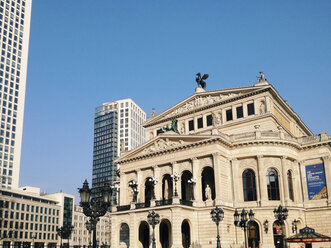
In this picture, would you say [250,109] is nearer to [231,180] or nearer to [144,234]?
[231,180]

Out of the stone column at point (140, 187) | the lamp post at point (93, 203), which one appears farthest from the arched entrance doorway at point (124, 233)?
the lamp post at point (93, 203)

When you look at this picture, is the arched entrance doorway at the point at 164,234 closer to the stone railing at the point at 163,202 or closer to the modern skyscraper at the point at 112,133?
the stone railing at the point at 163,202

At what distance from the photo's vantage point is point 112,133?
158250mm

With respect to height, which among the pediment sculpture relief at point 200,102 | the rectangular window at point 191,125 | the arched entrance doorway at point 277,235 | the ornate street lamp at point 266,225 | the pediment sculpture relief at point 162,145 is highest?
the pediment sculpture relief at point 200,102

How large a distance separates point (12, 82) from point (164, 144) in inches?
2706

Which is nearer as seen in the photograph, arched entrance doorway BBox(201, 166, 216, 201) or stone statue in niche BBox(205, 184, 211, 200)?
stone statue in niche BBox(205, 184, 211, 200)

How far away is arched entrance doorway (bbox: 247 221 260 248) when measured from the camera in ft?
163

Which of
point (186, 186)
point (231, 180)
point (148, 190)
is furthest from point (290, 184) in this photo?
point (148, 190)

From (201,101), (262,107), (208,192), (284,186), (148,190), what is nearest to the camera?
(284,186)

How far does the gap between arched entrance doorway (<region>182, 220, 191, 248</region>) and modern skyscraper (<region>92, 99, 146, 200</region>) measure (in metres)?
99.0

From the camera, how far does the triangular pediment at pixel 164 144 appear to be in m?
53.8

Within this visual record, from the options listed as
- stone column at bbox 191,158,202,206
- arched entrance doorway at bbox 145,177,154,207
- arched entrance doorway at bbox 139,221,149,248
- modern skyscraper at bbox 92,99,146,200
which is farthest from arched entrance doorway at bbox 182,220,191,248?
modern skyscraper at bbox 92,99,146,200

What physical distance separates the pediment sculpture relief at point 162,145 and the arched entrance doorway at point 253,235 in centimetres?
1472

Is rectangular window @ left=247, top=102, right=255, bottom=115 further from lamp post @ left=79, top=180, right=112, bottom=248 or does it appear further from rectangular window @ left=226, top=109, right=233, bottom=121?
lamp post @ left=79, top=180, right=112, bottom=248
